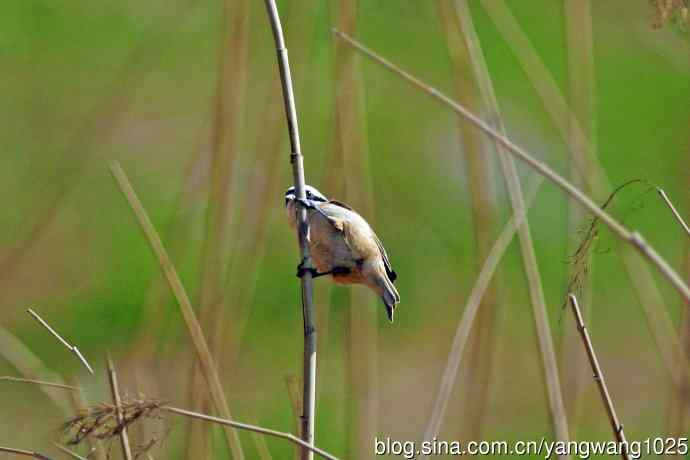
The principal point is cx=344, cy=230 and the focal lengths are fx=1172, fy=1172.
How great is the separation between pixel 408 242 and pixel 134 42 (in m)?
3.47

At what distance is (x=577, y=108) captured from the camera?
2.77m

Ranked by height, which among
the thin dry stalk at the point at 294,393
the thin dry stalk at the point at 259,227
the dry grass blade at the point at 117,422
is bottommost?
the dry grass blade at the point at 117,422

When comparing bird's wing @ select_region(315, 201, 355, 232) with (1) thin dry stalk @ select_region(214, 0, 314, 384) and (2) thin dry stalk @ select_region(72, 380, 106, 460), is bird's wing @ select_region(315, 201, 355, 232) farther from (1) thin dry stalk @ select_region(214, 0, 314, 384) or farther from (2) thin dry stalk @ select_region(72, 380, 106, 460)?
(2) thin dry stalk @ select_region(72, 380, 106, 460)

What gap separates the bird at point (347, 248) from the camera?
3328 millimetres

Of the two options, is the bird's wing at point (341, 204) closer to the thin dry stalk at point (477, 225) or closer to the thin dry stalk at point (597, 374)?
the thin dry stalk at point (477, 225)

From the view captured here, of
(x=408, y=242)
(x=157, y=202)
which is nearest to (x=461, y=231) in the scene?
(x=408, y=242)

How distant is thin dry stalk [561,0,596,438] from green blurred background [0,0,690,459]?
1.22m

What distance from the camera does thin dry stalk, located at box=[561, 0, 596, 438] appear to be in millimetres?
2742

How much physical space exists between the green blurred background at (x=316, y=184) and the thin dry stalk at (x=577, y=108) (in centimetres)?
122

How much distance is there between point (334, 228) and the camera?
337 centimetres

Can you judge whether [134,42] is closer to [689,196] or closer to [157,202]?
[157,202]

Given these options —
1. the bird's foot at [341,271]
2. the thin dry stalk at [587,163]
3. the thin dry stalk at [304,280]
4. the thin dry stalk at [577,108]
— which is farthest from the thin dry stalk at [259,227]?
the thin dry stalk at [577,108]

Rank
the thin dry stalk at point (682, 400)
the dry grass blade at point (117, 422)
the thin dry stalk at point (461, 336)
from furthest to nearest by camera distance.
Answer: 1. the thin dry stalk at point (682, 400)
2. the thin dry stalk at point (461, 336)
3. the dry grass blade at point (117, 422)

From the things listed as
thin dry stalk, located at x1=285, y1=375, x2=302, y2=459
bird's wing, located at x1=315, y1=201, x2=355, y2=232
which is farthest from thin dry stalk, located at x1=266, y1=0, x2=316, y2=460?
bird's wing, located at x1=315, y1=201, x2=355, y2=232
